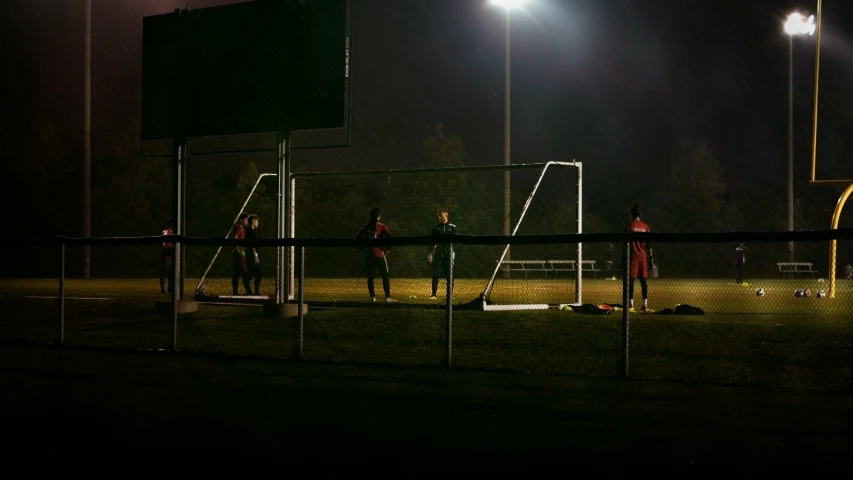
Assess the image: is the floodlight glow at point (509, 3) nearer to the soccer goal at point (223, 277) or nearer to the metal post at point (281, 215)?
the soccer goal at point (223, 277)

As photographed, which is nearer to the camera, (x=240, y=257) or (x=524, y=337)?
(x=524, y=337)

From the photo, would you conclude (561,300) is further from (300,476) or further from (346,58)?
(300,476)

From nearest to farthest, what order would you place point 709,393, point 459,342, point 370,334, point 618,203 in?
point 709,393 → point 459,342 → point 370,334 → point 618,203

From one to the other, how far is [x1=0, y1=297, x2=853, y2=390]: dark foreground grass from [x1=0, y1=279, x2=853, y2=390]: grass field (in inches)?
0.6

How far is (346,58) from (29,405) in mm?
10290

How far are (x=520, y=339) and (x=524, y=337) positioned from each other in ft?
0.81

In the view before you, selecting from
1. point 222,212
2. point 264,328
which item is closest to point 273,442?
point 264,328

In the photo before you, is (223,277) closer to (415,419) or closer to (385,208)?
(385,208)

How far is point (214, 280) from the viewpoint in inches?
1379

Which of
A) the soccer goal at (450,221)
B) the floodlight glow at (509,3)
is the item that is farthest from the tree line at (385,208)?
the floodlight glow at (509,3)

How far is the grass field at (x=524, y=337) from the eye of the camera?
33.9 ft

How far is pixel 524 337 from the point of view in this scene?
13250 mm

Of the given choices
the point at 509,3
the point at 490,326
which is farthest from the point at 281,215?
the point at 509,3

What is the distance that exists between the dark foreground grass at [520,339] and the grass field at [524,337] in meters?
0.02
